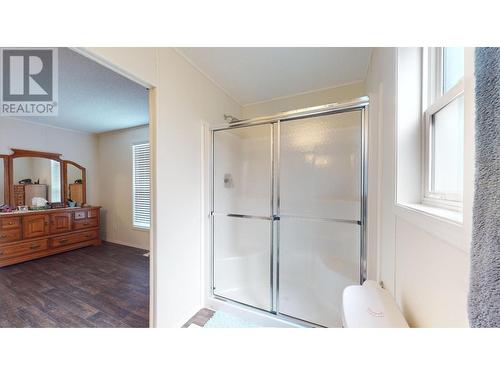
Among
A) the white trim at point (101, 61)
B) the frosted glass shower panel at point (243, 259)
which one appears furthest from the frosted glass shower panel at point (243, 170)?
the white trim at point (101, 61)

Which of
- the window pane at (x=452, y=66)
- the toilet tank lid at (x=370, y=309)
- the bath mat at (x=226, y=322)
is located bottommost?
the bath mat at (x=226, y=322)

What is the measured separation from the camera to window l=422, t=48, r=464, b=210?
1.82 feet

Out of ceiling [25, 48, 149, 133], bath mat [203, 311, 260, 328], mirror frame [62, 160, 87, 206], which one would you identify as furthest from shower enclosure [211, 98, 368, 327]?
mirror frame [62, 160, 87, 206]

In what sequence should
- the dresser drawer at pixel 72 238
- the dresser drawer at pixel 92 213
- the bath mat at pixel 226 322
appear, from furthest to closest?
1. the dresser drawer at pixel 92 213
2. the dresser drawer at pixel 72 238
3. the bath mat at pixel 226 322

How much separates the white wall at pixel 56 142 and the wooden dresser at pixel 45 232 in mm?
567

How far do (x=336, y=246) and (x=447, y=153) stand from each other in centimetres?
114

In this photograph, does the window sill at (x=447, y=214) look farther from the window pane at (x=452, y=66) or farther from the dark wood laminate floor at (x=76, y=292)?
the dark wood laminate floor at (x=76, y=292)

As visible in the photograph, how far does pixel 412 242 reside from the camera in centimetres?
64

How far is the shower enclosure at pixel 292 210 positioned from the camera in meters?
1.48

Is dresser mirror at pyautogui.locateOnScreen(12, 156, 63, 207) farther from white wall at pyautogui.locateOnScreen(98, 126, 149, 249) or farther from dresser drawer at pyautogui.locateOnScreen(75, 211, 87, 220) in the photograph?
white wall at pyautogui.locateOnScreen(98, 126, 149, 249)
